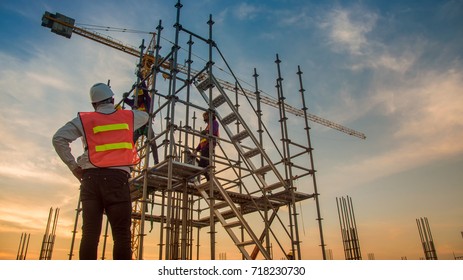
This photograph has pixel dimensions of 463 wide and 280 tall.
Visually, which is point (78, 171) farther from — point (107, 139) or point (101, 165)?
point (107, 139)

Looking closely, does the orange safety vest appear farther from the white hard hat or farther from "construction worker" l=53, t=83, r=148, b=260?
the white hard hat

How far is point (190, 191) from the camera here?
1082 cm

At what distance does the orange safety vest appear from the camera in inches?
149

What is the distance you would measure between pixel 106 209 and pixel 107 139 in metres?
0.81

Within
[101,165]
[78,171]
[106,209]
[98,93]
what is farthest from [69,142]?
[106,209]

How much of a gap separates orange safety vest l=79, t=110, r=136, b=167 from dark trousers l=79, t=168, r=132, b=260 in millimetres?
133

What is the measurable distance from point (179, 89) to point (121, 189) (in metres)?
6.77

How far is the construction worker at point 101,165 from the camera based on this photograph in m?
3.53

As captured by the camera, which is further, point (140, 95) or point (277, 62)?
point (277, 62)

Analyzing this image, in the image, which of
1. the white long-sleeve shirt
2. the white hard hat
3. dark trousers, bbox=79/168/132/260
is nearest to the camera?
dark trousers, bbox=79/168/132/260

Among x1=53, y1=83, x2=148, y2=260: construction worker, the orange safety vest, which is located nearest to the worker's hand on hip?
x1=53, y1=83, x2=148, y2=260: construction worker
